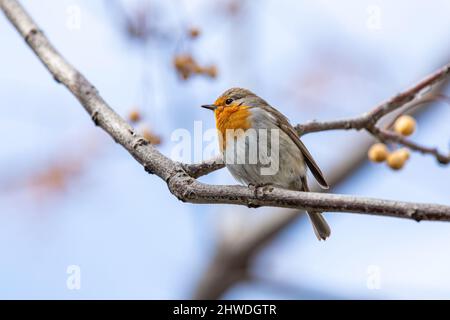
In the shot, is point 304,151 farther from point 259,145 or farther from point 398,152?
point 398,152

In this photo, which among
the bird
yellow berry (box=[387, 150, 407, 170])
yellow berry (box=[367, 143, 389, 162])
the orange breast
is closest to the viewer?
yellow berry (box=[387, 150, 407, 170])

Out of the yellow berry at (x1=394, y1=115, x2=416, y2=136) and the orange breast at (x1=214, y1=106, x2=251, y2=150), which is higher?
the orange breast at (x1=214, y1=106, x2=251, y2=150)

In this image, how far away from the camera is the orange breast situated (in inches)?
149

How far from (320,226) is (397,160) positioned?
3.74ft

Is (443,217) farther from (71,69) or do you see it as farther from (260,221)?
(260,221)

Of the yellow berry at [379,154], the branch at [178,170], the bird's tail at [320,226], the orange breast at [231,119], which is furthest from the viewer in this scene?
the bird's tail at [320,226]

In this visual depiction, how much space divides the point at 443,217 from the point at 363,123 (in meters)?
1.46

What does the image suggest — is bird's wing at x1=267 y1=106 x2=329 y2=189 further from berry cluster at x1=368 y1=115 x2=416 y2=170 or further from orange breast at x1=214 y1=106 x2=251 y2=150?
berry cluster at x1=368 y1=115 x2=416 y2=170

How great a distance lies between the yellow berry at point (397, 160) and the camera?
9.77 ft

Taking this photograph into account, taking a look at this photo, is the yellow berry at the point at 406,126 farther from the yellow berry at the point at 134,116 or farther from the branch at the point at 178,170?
the yellow berry at the point at 134,116

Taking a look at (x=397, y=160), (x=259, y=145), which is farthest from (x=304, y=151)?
(x=397, y=160)

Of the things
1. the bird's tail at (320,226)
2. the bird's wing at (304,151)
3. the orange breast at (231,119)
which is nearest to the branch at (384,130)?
the bird's wing at (304,151)

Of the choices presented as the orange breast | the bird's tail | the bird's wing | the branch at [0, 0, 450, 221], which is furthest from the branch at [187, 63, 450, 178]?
the bird's tail

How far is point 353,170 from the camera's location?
457cm
